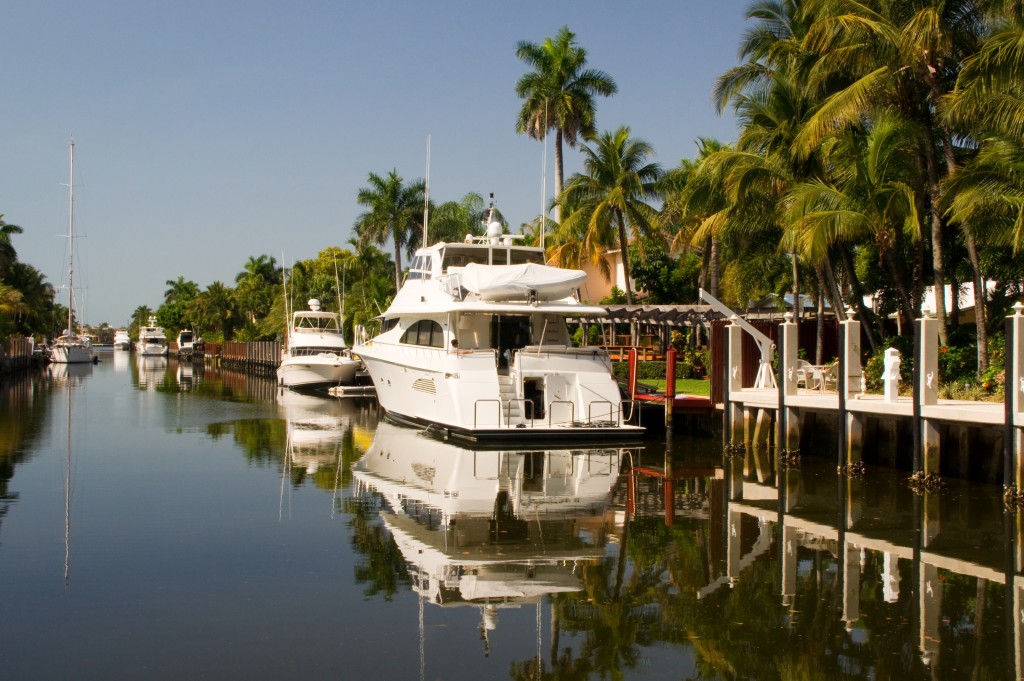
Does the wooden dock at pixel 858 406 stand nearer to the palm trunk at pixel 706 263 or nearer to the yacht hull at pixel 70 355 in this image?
the palm trunk at pixel 706 263

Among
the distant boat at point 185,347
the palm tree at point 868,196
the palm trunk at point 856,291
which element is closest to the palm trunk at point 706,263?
the palm trunk at point 856,291

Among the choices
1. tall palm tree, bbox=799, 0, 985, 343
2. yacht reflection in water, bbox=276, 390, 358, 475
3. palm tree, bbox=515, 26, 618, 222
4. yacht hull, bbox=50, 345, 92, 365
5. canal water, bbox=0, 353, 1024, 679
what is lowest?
canal water, bbox=0, 353, 1024, 679

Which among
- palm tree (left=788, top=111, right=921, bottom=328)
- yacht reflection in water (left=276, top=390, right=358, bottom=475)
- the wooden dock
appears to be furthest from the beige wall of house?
the wooden dock

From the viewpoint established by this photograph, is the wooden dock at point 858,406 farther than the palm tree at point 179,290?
No

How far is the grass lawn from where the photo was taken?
2797 centimetres

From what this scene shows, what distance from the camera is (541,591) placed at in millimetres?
10516

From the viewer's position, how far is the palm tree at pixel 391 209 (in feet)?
172

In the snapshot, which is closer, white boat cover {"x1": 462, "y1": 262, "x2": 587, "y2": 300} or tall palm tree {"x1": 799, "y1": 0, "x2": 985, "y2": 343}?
tall palm tree {"x1": 799, "y1": 0, "x2": 985, "y2": 343}

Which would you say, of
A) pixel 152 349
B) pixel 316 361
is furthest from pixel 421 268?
pixel 152 349

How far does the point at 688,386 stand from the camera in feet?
99.6

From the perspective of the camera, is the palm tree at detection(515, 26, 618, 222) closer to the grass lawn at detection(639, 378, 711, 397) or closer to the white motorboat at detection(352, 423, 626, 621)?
the grass lawn at detection(639, 378, 711, 397)

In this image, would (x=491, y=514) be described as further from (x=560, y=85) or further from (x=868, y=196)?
(x=560, y=85)

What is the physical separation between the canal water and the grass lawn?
7096 mm

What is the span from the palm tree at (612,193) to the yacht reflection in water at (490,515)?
16747mm
